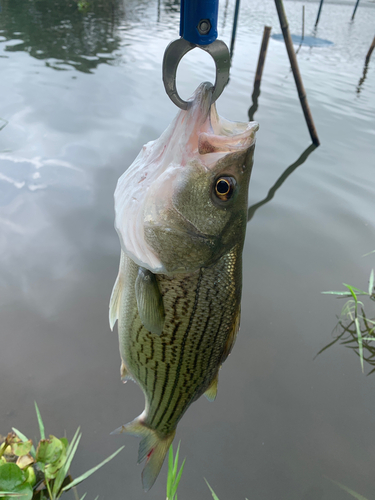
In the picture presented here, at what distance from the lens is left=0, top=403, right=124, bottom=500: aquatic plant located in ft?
5.75

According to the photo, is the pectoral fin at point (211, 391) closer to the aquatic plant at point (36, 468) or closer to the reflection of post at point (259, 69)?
the aquatic plant at point (36, 468)

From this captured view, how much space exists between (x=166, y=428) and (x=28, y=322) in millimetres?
1985

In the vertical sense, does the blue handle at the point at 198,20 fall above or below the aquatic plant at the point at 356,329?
above

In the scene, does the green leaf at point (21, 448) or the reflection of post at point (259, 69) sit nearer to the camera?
the green leaf at point (21, 448)

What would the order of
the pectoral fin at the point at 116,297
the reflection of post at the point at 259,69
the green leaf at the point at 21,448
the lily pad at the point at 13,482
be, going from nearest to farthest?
the pectoral fin at the point at 116,297
the lily pad at the point at 13,482
the green leaf at the point at 21,448
the reflection of post at the point at 259,69

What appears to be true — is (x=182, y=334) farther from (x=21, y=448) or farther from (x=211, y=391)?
(x=21, y=448)

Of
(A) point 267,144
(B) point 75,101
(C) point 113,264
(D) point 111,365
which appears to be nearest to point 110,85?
(B) point 75,101

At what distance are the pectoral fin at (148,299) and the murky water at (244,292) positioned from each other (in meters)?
1.60

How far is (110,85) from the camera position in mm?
8516

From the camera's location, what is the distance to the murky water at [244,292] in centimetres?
249

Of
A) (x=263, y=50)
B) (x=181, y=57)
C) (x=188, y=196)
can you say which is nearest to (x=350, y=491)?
(x=188, y=196)

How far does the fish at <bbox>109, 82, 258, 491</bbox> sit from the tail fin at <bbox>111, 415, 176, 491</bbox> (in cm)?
37

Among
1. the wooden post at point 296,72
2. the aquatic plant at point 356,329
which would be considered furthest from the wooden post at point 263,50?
the aquatic plant at point 356,329

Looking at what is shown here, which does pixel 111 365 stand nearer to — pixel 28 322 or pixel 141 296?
pixel 28 322
